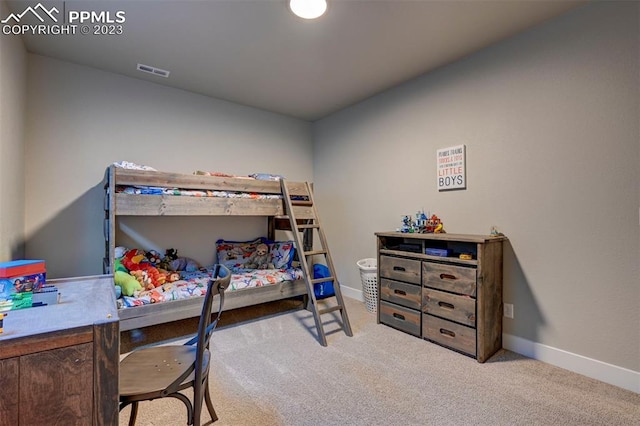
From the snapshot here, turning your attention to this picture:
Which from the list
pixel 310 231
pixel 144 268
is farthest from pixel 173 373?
pixel 310 231

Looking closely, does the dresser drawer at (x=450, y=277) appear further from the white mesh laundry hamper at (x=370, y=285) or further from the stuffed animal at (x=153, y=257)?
the stuffed animal at (x=153, y=257)

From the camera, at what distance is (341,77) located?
3086 millimetres

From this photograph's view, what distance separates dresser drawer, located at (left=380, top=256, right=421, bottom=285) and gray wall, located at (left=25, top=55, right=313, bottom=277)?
1881mm

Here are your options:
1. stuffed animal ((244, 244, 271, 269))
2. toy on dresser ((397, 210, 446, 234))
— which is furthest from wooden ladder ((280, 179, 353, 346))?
toy on dresser ((397, 210, 446, 234))

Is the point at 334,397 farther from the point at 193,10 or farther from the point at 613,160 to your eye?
the point at 193,10

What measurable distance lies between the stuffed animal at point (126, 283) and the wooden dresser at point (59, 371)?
4.98ft

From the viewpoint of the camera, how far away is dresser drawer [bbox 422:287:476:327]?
7.52 ft

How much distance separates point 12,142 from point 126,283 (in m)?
1.32

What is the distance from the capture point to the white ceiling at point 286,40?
6.68 feet

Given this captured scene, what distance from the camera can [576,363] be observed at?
209cm

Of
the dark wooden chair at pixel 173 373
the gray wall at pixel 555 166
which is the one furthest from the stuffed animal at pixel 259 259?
the dark wooden chair at pixel 173 373

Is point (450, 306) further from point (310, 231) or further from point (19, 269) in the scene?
point (19, 269)

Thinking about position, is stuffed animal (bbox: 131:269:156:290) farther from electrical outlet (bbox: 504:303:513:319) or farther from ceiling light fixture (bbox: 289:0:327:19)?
electrical outlet (bbox: 504:303:513:319)

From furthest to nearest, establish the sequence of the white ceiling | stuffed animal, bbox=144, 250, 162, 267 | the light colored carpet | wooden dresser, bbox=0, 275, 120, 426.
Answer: stuffed animal, bbox=144, 250, 162, 267 < the white ceiling < the light colored carpet < wooden dresser, bbox=0, 275, 120, 426
